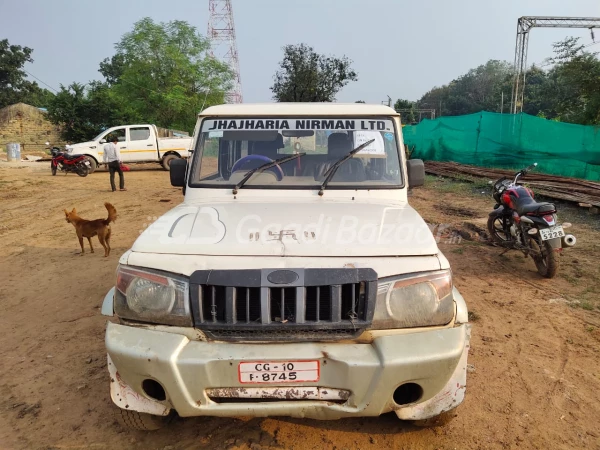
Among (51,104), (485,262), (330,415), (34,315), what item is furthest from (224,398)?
(51,104)

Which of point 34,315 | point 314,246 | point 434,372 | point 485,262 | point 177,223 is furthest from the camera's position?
point 485,262

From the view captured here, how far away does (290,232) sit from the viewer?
2.43 m

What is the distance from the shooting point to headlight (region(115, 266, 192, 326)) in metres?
2.13

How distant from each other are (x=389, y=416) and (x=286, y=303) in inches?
44.3

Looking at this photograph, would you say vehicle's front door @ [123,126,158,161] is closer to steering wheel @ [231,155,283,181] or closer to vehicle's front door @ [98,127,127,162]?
vehicle's front door @ [98,127,127,162]

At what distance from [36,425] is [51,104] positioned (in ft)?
99.1

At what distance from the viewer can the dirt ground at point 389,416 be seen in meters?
2.57

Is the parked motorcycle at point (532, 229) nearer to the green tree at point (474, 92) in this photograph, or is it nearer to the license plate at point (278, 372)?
the license plate at point (278, 372)

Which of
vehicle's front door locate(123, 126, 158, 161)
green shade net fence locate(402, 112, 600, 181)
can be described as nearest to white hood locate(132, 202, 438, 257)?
green shade net fence locate(402, 112, 600, 181)

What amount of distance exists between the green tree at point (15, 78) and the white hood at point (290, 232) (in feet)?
180

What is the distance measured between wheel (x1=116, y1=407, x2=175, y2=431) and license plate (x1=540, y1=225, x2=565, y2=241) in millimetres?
4550

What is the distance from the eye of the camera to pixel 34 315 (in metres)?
4.49

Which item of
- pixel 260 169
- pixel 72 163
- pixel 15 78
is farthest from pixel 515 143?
pixel 15 78

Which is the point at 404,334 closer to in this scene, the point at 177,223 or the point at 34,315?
the point at 177,223
